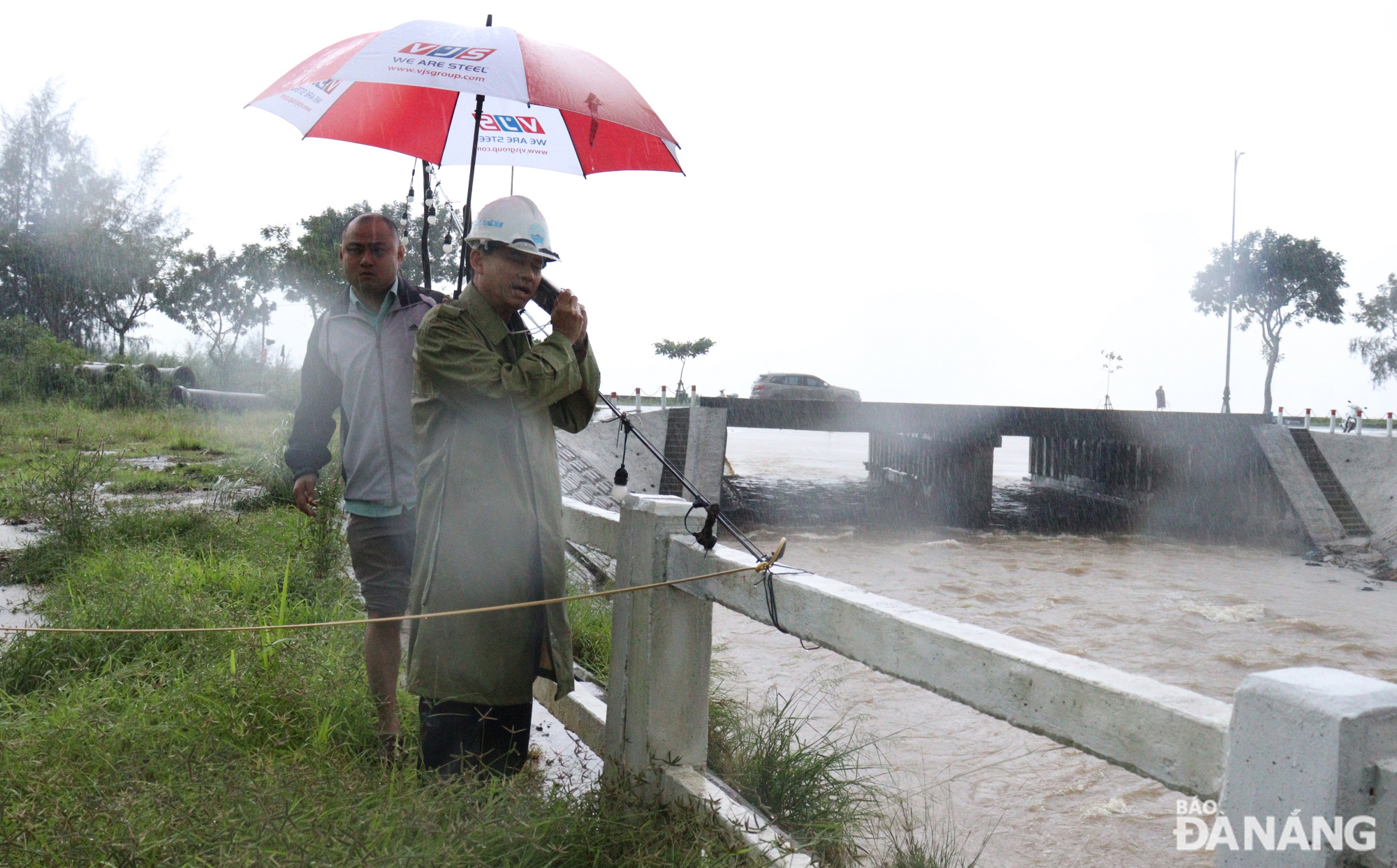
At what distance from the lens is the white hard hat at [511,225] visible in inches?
106

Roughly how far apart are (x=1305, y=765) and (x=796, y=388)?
32.1 meters

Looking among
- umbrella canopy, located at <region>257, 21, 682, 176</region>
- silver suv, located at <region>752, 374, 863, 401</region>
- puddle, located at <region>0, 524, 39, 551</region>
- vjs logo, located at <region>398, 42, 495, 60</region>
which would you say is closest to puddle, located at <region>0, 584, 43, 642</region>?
puddle, located at <region>0, 524, 39, 551</region>

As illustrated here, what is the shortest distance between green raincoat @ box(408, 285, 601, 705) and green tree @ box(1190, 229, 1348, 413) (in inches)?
1916

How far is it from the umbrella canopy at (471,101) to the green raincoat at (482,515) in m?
1.04

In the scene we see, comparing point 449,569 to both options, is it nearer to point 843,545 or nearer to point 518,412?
point 518,412

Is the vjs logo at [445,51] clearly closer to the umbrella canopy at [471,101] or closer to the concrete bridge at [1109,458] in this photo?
the umbrella canopy at [471,101]

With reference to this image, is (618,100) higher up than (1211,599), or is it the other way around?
(618,100)

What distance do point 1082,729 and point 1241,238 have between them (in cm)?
5159

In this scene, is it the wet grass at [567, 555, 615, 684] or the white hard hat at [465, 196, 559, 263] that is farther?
the wet grass at [567, 555, 615, 684]

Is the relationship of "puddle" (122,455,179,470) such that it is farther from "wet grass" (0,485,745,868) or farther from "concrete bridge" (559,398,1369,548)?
"concrete bridge" (559,398,1369,548)

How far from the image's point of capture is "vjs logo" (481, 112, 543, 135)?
13.9ft

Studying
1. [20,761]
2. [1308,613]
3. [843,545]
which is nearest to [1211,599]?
[1308,613]

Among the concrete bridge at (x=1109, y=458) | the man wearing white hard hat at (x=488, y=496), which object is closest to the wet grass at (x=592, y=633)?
the man wearing white hard hat at (x=488, y=496)

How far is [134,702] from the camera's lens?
3.60 m
